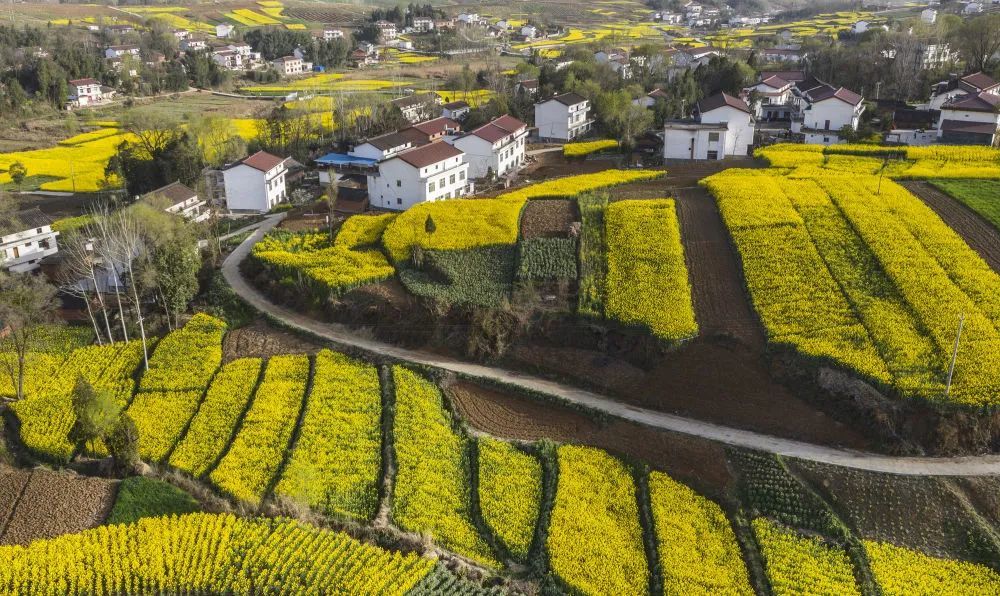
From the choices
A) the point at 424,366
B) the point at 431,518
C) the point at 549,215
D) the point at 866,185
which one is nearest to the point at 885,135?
the point at 866,185

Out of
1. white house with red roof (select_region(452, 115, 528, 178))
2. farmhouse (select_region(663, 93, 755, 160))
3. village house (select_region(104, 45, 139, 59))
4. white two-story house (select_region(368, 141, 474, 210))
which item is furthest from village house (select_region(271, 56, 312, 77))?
farmhouse (select_region(663, 93, 755, 160))

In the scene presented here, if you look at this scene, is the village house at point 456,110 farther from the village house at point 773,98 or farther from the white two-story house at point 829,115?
the white two-story house at point 829,115

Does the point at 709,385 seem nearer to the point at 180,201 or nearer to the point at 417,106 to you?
the point at 180,201

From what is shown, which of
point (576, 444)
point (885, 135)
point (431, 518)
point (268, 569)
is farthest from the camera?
point (885, 135)

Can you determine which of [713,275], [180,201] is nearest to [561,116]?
[180,201]

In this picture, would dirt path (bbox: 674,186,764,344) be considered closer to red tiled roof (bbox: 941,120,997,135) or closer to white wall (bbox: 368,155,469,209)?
white wall (bbox: 368,155,469,209)

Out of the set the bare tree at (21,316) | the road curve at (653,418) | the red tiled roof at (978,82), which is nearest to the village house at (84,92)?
the bare tree at (21,316)

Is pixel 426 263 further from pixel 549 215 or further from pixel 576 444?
pixel 576 444

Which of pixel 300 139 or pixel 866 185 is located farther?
pixel 300 139
